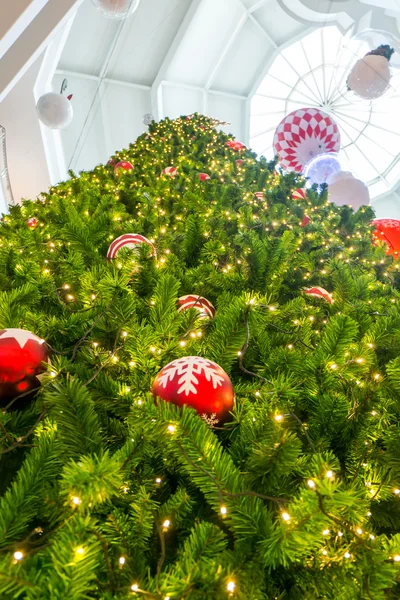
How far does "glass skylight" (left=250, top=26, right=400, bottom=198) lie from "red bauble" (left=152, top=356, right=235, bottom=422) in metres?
11.1

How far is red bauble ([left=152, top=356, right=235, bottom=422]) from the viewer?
804 millimetres

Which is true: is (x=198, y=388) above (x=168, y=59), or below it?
below

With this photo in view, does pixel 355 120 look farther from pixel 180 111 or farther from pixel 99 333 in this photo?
pixel 99 333

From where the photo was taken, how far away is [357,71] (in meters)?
4.89

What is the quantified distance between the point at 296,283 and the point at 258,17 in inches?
381

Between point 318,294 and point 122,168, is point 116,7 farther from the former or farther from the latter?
point 318,294

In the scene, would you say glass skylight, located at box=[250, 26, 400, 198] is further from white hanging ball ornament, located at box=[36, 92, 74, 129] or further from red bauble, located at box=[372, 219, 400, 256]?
red bauble, located at box=[372, 219, 400, 256]

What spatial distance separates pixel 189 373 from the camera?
0.82 m

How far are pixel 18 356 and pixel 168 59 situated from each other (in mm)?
10310

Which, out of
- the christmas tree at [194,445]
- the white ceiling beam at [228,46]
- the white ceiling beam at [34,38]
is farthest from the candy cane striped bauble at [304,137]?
the white ceiling beam at [228,46]

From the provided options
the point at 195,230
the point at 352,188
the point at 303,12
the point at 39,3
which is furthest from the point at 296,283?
the point at 303,12

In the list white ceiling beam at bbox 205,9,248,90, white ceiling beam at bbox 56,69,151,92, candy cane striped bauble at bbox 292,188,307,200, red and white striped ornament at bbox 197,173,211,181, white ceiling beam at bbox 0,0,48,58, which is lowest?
candy cane striped bauble at bbox 292,188,307,200

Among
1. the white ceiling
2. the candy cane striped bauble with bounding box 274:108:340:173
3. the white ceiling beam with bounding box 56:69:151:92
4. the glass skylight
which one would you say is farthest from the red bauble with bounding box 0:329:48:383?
the glass skylight

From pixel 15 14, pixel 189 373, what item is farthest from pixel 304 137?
pixel 189 373
